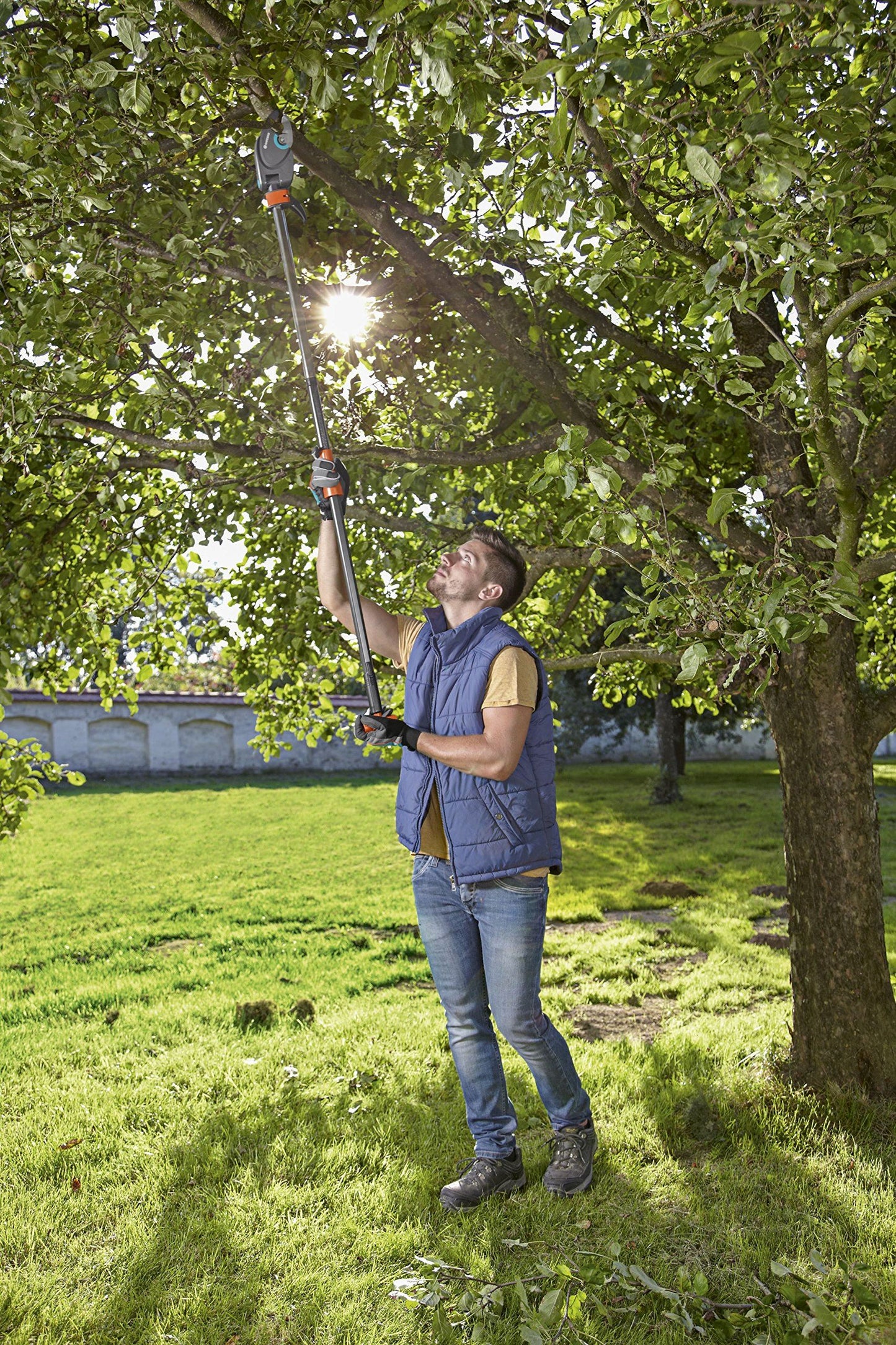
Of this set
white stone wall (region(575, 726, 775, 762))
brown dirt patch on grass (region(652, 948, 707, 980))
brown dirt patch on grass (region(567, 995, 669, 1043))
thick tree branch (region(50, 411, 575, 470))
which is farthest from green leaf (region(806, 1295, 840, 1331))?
white stone wall (region(575, 726, 775, 762))

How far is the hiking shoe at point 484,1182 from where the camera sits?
3.55 m

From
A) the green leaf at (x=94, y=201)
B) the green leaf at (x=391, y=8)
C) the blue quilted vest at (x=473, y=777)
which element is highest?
the green leaf at (x=94, y=201)

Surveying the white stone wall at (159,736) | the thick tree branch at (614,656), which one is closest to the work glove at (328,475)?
the thick tree branch at (614,656)

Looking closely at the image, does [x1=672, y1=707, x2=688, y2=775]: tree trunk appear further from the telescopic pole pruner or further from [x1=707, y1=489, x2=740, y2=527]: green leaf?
[x1=707, y1=489, x2=740, y2=527]: green leaf

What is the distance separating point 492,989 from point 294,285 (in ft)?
8.95

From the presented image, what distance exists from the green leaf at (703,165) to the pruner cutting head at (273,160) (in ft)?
5.64

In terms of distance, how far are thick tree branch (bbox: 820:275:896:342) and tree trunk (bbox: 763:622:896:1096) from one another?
195cm

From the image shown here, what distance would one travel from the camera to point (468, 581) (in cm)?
375

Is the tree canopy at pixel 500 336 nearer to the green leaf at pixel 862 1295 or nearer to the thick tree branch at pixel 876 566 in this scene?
the thick tree branch at pixel 876 566

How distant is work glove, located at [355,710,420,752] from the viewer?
3352 millimetres

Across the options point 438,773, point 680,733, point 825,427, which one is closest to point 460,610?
point 438,773

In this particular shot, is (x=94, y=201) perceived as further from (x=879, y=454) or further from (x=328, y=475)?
(x=879, y=454)

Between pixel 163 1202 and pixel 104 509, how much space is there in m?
3.28

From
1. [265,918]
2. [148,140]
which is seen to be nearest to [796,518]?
[148,140]
